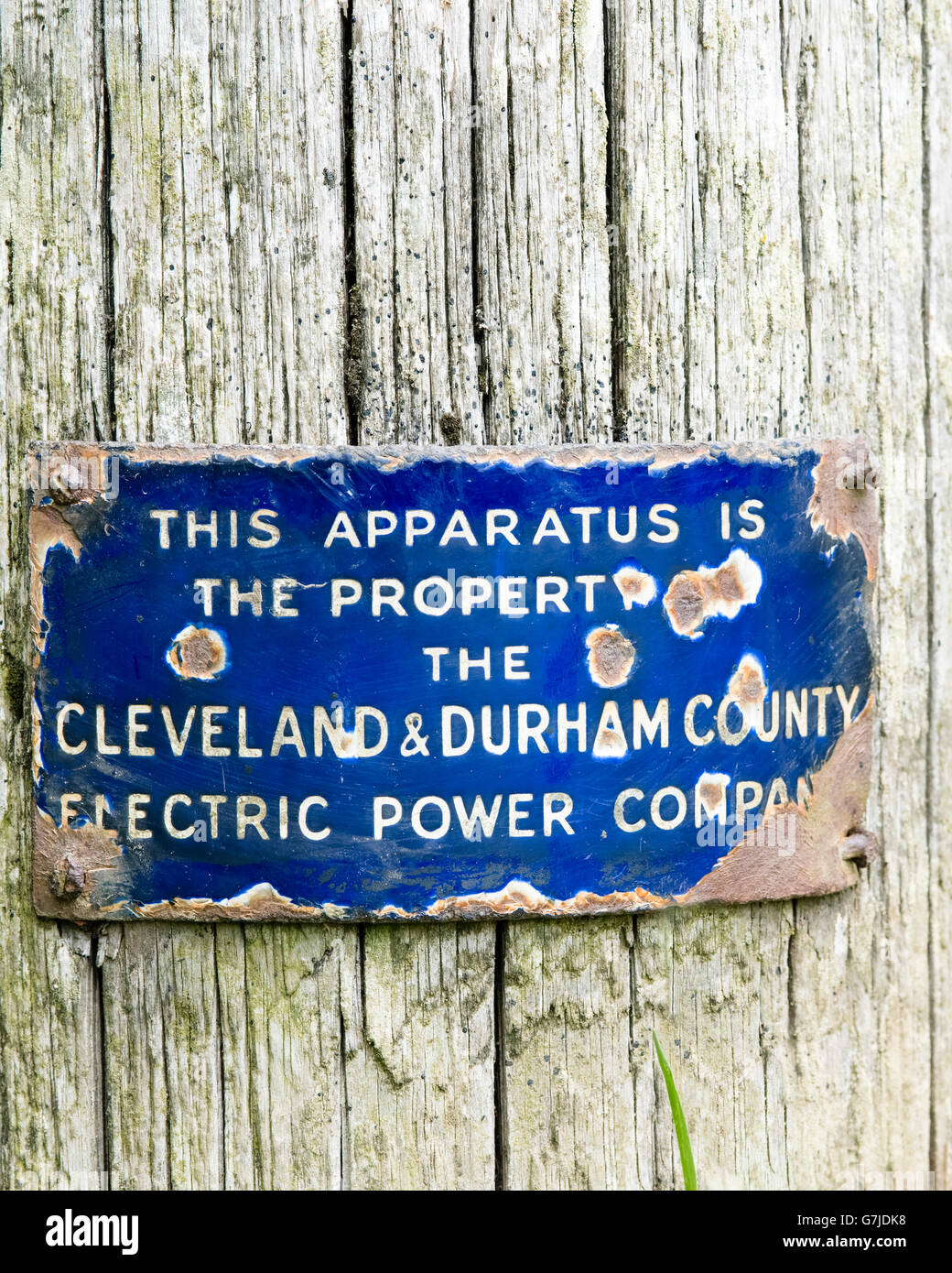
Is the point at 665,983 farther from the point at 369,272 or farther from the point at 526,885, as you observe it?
the point at 369,272

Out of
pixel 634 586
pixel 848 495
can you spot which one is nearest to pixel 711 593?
pixel 634 586

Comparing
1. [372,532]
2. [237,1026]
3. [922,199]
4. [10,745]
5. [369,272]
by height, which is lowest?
[237,1026]

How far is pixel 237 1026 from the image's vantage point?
4.33 ft

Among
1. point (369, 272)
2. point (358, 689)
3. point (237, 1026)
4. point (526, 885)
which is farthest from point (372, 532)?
point (237, 1026)

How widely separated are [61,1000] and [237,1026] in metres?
0.24

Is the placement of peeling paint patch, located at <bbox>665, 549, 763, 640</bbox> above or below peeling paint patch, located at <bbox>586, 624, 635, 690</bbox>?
above

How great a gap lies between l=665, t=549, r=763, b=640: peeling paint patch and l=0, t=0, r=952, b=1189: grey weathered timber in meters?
0.19

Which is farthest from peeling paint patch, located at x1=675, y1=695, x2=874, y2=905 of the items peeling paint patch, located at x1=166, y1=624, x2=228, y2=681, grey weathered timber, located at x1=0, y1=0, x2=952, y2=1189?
peeling paint patch, located at x1=166, y1=624, x2=228, y2=681

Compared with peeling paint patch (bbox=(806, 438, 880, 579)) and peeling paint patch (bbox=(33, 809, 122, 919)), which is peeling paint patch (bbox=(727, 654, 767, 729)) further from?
peeling paint patch (bbox=(33, 809, 122, 919))

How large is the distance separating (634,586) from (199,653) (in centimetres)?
57

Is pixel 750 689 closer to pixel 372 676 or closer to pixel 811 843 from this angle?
pixel 811 843

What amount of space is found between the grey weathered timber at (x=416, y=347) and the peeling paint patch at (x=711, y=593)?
7.6 inches

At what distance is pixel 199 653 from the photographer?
4.16ft

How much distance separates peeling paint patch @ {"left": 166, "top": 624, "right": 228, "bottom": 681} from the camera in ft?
4.16
